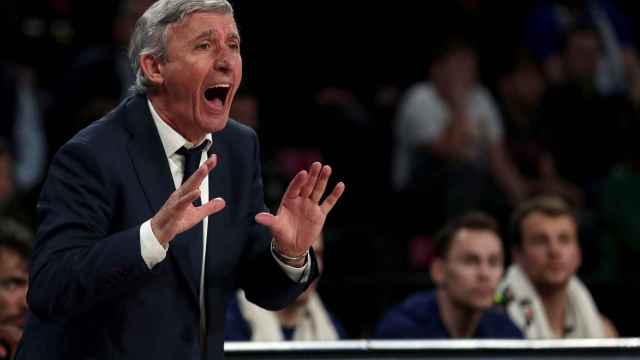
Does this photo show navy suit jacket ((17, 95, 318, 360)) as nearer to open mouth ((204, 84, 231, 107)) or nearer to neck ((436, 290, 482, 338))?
open mouth ((204, 84, 231, 107))

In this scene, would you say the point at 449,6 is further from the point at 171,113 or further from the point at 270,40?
the point at 171,113

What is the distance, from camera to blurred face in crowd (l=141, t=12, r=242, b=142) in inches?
99.9

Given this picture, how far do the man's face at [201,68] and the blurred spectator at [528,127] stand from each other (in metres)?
4.30

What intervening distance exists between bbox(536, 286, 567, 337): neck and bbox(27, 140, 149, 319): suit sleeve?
3200 millimetres

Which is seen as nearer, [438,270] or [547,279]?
[438,270]

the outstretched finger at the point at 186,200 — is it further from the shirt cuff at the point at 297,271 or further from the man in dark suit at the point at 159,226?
the shirt cuff at the point at 297,271

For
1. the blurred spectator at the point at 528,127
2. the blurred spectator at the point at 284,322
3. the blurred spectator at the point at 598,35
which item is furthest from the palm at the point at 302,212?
the blurred spectator at the point at 598,35

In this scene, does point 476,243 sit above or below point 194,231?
below

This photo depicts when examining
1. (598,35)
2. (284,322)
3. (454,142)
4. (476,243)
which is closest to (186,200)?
(284,322)

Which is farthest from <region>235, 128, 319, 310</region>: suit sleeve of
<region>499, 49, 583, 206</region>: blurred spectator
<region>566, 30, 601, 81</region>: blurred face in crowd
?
<region>566, 30, 601, 81</region>: blurred face in crowd

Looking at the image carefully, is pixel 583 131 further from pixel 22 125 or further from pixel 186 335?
pixel 186 335

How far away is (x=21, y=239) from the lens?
462cm

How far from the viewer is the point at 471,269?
16.5ft

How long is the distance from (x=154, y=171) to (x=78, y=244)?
0.23m
